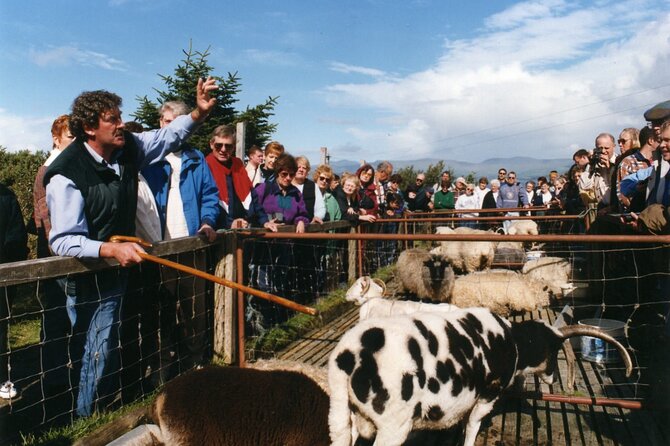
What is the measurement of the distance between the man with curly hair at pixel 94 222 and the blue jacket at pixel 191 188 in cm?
61

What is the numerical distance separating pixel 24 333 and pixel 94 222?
3.98 metres

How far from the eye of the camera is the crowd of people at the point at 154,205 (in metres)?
Answer: 3.20

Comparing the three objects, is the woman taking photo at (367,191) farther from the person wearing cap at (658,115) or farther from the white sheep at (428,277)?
the person wearing cap at (658,115)

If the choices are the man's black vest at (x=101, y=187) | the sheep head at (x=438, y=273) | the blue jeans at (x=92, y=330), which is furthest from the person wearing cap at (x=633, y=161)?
the blue jeans at (x=92, y=330)

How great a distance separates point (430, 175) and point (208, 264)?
32.4 meters

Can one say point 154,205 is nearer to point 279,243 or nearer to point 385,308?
point 279,243

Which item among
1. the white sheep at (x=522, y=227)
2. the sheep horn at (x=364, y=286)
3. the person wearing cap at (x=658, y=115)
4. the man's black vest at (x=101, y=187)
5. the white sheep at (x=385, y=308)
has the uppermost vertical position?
the person wearing cap at (x=658, y=115)

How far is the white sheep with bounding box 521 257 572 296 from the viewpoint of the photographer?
7816mm

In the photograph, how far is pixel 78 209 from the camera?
3.09 metres

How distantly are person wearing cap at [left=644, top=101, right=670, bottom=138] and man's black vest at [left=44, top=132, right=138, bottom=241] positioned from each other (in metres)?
5.52

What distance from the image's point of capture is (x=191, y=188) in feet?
14.4

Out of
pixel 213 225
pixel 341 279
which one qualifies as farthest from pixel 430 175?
pixel 213 225

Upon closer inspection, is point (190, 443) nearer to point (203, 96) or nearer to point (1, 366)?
point (1, 366)

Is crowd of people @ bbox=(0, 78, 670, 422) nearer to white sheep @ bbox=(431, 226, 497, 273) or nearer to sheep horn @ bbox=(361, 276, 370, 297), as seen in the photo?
sheep horn @ bbox=(361, 276, 370, 297)
